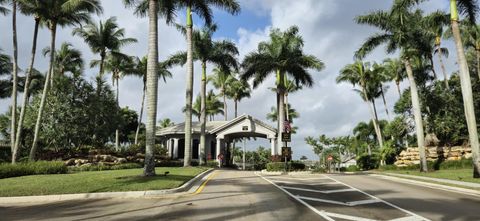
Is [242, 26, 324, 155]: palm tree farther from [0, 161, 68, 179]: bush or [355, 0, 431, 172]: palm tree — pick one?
[0, 161, 68, 179]: bush

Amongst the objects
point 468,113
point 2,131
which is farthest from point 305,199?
point 2,131

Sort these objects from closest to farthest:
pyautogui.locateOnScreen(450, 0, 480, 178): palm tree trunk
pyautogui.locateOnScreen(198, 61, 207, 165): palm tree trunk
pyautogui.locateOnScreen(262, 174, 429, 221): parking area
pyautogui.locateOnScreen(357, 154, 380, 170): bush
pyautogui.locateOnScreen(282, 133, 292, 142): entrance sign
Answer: pyautogui.locateOnScreen(262, 174, 429, 221): parking area < pyautogui.locateOnScreen(450, 0, 480, 178): palm tree trunk < pyautogui.locateOnScreen(282, 133, 292, 142): entrance sign < pyautogui.locateOnScreen(198, 61, 207, 165): palm tree trunk < pyautogui.locateOnScreen(357, 154, 380, 170): bush

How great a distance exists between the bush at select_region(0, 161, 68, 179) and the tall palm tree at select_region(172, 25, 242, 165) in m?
15.1

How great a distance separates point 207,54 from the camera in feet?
125

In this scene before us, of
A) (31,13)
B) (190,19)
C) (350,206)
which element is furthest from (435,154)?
(31,13)

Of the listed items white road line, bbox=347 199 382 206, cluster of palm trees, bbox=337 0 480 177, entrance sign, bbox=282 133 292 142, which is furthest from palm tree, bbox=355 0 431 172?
white road line, bbox=347 199 382 206

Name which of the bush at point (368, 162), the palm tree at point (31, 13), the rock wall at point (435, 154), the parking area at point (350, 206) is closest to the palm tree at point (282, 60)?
the rock wall at point (435, 154)

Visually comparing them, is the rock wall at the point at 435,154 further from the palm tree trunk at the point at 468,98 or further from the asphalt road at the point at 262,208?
the asphalt road at the point at 262,208

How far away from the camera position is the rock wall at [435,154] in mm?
34312

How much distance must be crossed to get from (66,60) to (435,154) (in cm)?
3752

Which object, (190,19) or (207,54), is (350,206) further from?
(207,54)

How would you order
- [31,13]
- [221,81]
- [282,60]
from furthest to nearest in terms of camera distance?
[221,81], [282,60], [31,13]

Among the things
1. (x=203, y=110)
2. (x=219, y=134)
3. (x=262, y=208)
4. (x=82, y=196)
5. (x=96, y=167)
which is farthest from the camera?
(x=219, y=134)

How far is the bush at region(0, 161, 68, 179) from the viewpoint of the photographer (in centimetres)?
2043
